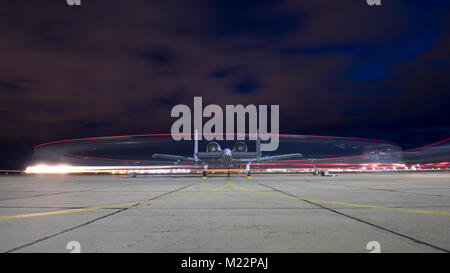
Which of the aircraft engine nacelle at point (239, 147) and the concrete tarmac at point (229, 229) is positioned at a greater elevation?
the aircraft engine nacelle at point (239, 147)

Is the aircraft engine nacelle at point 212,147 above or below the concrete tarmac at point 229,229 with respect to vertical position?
above

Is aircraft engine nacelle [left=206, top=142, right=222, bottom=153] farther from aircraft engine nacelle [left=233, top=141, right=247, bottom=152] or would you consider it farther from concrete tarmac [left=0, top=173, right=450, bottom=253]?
concrete tarmac [left=0, top=173, right=450, bottom=253]

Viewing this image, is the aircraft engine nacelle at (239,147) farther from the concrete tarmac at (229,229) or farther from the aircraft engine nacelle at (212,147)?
the concrete tarmac at (229,229)

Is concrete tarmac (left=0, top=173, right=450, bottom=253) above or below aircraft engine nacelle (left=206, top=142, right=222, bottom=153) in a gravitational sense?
below

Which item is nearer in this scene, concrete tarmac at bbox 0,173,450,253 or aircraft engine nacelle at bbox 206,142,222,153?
concrete tarmac at bbox 0,173,450,253

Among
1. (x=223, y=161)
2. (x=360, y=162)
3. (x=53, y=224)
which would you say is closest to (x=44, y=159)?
(x=223, y=161)

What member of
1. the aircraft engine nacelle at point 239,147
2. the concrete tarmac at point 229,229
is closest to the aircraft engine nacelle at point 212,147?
the aircraft engine nacelle at point 239,147

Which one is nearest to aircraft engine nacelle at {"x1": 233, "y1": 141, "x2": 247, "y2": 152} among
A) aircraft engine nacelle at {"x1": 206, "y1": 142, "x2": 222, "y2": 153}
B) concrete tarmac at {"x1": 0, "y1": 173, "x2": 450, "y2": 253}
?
aircraft engine nacelle at {"x1": 206, "y1": 142, "x2": 222, "y2": 153}

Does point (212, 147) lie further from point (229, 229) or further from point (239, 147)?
point (229, 229)

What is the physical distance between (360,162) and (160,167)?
67.5 meters

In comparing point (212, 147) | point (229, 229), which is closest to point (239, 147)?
point (212, 147)

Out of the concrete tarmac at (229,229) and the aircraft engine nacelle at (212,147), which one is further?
the aircraft engine nacelle at (212,147)
